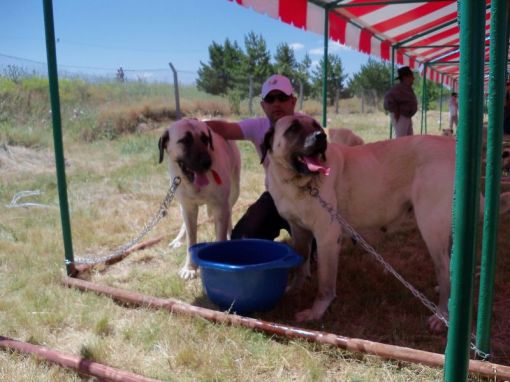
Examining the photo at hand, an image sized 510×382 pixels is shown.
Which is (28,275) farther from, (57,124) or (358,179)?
(358,179)

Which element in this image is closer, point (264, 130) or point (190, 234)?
point (264, 130)

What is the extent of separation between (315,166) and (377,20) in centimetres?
564

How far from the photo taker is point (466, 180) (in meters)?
1.53

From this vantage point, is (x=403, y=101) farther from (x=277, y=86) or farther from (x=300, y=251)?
(x=300, y=251)

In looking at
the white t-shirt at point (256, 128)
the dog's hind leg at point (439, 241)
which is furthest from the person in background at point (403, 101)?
the dog's hind leg at point (439, 241)

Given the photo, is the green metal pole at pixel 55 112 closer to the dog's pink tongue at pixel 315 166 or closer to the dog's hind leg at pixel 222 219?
the dog's hind leg at pixel 222 219

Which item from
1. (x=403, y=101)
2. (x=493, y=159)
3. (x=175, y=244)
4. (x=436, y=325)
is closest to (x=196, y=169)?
(x=175, y=244)

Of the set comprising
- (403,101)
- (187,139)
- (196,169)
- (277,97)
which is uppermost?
(403,101)

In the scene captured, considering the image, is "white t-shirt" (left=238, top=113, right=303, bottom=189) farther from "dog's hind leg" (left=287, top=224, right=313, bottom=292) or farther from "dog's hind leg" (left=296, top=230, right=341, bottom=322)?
"dog's hind leg" (left=296, top=230, right=341, bottom=322)

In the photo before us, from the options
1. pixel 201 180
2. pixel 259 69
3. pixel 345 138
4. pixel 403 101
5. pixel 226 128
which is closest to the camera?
Result: pixel 201 180

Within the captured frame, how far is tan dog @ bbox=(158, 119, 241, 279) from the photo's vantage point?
366 centimetres

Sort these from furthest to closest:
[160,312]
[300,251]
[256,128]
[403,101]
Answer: [403,101] < [256,128] < [300,251] < [160,312]

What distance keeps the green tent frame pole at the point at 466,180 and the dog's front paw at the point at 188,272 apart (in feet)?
8.56

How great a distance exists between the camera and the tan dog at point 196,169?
3658 mm
